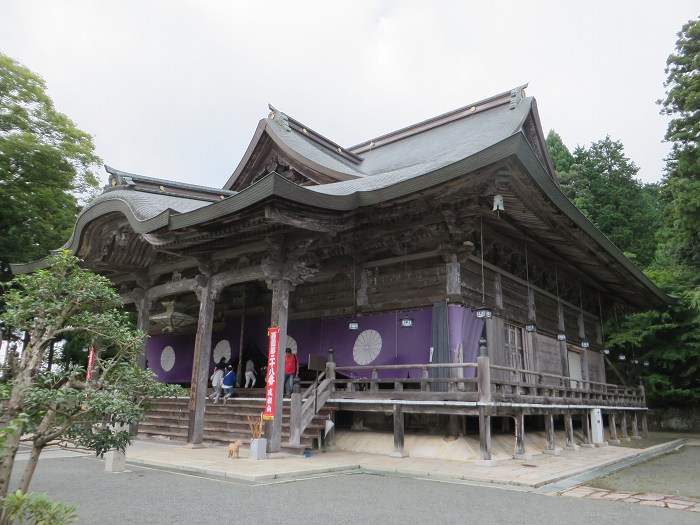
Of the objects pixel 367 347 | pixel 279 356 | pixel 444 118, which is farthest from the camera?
pixel 444 118

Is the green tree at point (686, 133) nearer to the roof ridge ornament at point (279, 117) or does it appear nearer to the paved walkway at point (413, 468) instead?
the paved walkway at point (413, 468)

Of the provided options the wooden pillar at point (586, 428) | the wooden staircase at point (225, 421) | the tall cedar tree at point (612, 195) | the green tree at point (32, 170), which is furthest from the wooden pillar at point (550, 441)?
the tall cedar tree at point (612, 195)

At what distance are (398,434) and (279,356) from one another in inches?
108

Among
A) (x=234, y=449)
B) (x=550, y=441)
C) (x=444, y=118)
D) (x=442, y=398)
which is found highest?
(x=444, y=118)

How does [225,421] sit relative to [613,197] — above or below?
below

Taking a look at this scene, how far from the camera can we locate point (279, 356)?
9617mm

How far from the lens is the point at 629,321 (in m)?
23.0

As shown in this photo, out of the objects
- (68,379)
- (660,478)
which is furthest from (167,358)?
(660,478)

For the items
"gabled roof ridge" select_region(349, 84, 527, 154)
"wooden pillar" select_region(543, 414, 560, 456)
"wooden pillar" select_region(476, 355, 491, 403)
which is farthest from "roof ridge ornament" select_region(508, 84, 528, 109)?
"wooden pillar" select_region(476, 355, 491, 403)

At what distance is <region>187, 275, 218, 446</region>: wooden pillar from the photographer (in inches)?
424

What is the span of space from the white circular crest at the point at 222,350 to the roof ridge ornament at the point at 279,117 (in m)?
6.93

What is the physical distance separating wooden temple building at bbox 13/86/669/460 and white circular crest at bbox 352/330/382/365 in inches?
1.4

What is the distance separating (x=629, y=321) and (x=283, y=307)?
19.3 m

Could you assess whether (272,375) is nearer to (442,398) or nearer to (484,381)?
(442,398)
